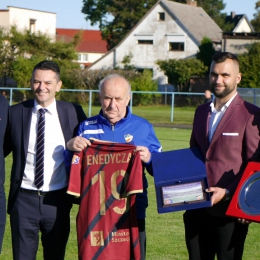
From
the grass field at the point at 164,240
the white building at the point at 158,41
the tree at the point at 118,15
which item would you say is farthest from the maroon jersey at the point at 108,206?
the tree at the point at 118,15

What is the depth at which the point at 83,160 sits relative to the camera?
4.91 m

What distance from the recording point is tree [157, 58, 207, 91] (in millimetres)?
48844

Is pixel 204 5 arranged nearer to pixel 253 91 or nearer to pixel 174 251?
pixel 253 91

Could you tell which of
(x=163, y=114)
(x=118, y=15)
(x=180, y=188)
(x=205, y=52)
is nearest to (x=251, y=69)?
(x=205, y=52)

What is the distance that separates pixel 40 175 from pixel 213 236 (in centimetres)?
153

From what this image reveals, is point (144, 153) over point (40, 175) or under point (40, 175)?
over

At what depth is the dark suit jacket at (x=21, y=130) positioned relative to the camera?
5.13 m

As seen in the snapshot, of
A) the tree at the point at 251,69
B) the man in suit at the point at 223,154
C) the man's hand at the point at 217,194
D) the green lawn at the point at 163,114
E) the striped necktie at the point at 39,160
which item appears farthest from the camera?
the tree at the point at 251,69

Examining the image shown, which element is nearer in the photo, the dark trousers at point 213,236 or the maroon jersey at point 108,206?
the maroon jersey at point 108,206

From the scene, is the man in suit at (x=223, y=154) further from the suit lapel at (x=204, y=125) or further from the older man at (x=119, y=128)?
the older man at (x=119, y=128)

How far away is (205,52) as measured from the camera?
2031 inches

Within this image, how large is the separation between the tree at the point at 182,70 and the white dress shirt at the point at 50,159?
43997 millimetres

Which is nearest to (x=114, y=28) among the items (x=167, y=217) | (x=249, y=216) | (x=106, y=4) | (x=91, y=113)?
(x=106, y=4)

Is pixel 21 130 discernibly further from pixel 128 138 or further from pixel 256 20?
pixel 256 20
